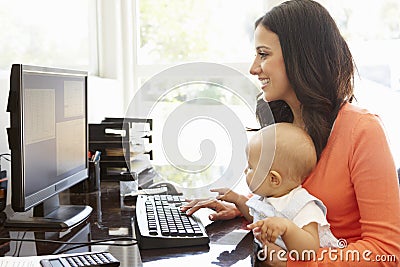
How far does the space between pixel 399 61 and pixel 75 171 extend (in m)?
1.84

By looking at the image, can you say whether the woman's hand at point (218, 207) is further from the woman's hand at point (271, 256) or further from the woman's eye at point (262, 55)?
the woman's eye at point (262, 55)

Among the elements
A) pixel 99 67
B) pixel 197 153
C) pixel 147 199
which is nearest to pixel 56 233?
pixel 147 199

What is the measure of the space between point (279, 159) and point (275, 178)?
0.05 metres

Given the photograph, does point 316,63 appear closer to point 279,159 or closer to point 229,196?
point 279,159

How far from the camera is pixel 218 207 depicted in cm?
154

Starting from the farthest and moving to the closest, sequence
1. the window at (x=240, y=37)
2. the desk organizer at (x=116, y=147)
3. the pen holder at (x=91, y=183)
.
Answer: the window at (x=240, y=37) → the desk organizer at (x=116, y=147) → the pen holder at (x=91, y=183)

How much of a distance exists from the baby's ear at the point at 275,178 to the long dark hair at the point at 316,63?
136 mm

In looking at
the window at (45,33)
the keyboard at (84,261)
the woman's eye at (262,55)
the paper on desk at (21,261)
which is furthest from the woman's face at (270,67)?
Result: the window at (45,33)

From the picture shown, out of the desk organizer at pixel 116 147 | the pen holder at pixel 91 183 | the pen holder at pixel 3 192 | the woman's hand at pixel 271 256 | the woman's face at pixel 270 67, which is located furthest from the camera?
the desk organizer at pixel 116 147

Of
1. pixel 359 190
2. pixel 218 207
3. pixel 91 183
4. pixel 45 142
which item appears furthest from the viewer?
pixel 91 183

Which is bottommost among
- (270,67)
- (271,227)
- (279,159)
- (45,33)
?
(271,227)

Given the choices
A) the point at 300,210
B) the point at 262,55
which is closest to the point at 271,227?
the point at 300,210

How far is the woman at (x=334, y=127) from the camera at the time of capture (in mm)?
1103

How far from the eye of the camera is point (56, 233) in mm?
1401
